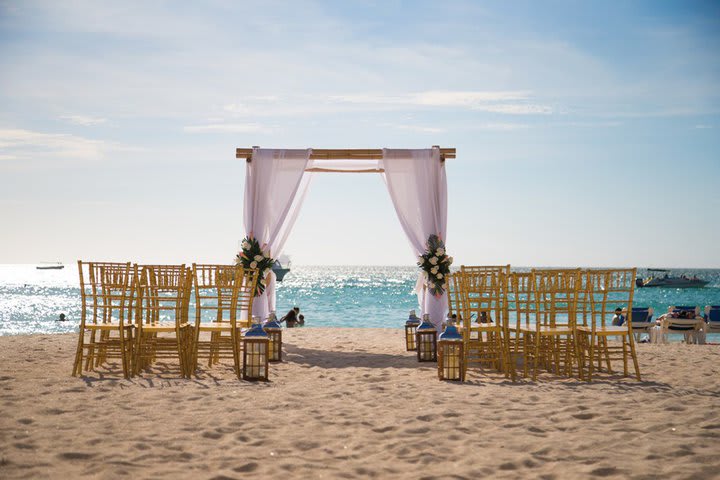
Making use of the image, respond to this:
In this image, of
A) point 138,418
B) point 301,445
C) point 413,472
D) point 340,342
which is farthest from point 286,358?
point 413,472

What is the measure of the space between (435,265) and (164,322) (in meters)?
4.02

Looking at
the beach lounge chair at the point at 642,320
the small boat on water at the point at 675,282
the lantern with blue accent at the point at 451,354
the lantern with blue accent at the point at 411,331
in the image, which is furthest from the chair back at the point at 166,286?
the small boat on water at the point at 675,282

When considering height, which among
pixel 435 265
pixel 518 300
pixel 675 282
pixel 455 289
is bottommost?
pixel 518 300

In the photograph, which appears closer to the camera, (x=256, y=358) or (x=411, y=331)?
(x=256, y=358)

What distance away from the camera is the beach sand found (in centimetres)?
372

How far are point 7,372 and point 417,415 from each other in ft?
13.8

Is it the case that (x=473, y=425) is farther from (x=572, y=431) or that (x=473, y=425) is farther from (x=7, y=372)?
(x=7, y=372)

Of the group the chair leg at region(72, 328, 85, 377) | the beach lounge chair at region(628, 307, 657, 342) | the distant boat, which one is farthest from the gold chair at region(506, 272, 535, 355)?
the beach lounge chair at region(628, 307, 657, 342)

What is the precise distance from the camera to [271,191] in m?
9.92

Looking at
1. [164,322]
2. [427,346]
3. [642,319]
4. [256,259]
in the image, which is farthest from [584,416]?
[642,319]

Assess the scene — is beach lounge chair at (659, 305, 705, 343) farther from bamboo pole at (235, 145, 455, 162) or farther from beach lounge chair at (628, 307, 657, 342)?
bamboo pole at (235, 145, 455, 162)

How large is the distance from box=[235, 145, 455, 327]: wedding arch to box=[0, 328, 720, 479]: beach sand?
297cm

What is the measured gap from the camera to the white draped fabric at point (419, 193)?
980 centimetres

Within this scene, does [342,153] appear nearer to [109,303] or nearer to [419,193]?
[419,193]
